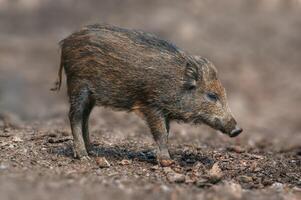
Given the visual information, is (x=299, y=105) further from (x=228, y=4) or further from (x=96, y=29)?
(x=96, y=29)

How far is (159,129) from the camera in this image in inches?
324

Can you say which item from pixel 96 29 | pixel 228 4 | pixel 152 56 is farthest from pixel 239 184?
pixel 228 4

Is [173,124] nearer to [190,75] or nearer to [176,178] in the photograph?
[190,75]

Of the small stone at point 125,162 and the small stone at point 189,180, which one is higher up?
the small stone at point 189,180

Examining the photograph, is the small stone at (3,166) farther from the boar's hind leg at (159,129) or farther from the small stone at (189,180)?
the small stone at (189,180)

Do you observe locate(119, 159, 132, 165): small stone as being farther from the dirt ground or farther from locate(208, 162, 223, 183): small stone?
locate(208, 162, 223, 183): small stone

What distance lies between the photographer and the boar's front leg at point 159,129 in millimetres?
8211

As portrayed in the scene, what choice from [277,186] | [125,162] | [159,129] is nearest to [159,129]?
[159,129]

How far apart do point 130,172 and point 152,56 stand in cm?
147

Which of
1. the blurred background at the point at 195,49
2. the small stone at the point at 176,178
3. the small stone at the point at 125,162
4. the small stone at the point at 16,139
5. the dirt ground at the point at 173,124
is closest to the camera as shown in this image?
the dirt ground at the point at 173,124

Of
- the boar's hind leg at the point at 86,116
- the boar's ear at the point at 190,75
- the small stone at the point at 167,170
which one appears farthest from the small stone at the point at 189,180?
the boar's hind leg at the point at 86,116

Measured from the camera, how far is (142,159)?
855 centimetres

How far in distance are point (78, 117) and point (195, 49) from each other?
44.1 feet

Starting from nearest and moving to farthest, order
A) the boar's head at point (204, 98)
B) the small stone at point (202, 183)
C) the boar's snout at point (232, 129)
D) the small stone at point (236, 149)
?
1. the small stone at point (202, 183)
2. the boar's snout at point (232, 129)
3. the boar's head at point (204, 98)
4. the small stone at point (236, 149)
